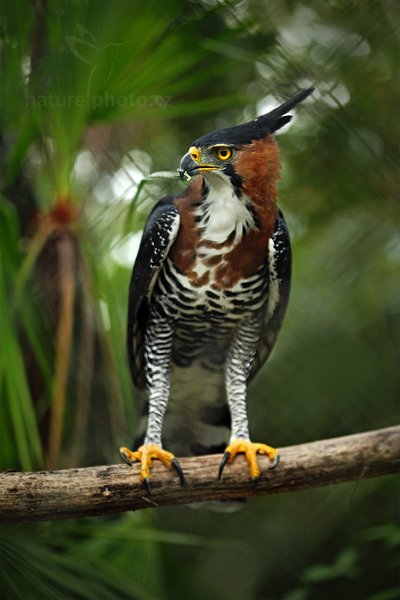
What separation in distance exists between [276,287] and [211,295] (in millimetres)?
174

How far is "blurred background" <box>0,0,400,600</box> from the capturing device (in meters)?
1.79

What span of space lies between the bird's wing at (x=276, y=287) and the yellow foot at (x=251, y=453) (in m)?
0.29

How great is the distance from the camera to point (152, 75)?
1.85 m

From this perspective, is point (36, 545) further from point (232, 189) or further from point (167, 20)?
point (167, 20)

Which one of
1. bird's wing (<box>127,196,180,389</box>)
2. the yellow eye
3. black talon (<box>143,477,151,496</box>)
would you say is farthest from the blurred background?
black talon (<box>143,477,151,496</box>)

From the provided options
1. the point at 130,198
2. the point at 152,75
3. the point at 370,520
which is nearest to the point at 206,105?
the point at 152,75

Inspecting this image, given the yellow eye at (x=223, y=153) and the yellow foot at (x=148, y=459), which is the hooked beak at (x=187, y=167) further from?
the yellow foot at (x=148, y=459)

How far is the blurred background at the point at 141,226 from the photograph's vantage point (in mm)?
1791

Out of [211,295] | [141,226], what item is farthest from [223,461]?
[141,226]

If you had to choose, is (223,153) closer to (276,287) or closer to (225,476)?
(276,287)

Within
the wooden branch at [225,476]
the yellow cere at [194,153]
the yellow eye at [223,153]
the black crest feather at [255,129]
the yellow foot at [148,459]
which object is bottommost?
the wooden branch at [225,476]

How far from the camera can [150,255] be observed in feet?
5.90

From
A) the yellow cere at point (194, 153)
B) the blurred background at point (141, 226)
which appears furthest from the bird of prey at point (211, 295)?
the blurred background at point (141, 226)

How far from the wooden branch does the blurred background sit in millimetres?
250
